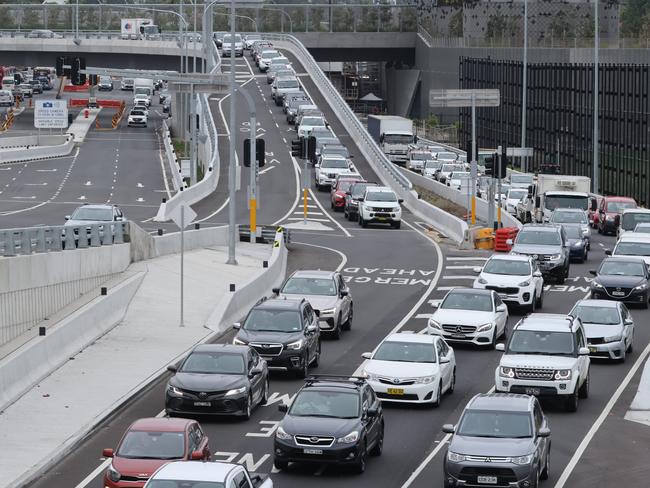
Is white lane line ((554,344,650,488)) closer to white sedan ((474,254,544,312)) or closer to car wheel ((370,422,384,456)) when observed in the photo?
car wheel ((370,422,384,456))

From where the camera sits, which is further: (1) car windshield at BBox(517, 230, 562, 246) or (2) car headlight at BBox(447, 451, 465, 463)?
(1) car windshield at BBox(517, 230, 562, 246)

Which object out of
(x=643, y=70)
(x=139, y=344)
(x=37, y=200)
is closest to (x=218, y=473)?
(x=139, y=344)

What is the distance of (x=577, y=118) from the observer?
100m

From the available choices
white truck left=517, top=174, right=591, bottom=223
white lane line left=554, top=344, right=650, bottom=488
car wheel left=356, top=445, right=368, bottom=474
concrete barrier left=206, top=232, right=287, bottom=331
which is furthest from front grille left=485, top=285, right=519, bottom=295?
white truck left=517, top=174, right=591, bottom=223

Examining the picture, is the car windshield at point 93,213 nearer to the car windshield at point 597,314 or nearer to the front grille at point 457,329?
the front grille at point 457,329

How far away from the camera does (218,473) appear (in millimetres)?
18031

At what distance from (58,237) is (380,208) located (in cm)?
2762

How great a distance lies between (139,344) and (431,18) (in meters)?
135

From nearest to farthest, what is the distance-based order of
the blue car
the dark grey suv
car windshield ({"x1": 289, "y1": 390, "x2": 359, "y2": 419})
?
the dark grey suv, car windshield ({"x1": 289, "y1": 390, "x2": 359, "y2": 419}), the blue car

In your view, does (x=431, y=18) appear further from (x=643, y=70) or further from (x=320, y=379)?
(x=320, y=379)

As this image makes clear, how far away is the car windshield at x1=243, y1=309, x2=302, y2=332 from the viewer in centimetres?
3158

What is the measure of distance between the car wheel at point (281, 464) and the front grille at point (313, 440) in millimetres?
459

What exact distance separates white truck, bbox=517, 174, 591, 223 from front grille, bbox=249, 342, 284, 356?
32.5 m

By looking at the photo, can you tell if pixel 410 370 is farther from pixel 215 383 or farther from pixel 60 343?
pixel 60 343
